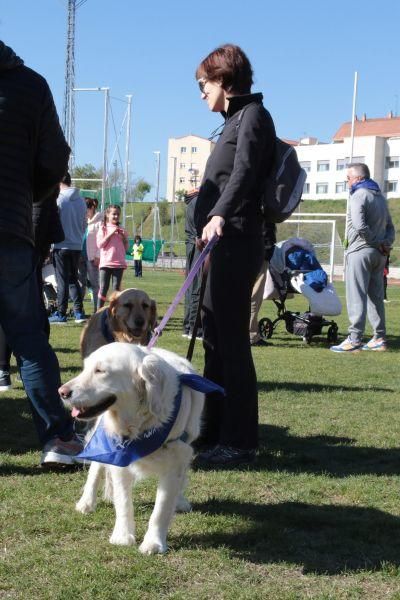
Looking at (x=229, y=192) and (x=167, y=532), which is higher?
(x=229, y=192)

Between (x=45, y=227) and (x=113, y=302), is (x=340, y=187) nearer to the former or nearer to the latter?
(x=113, y=302)

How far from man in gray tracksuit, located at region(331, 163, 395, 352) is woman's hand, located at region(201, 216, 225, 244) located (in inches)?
→ 224

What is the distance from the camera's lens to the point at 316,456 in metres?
4.86

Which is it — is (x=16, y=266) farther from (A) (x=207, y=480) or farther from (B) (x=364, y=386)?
(B) (x=364, y=386)

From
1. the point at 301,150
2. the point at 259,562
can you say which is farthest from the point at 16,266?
the point at 301,150

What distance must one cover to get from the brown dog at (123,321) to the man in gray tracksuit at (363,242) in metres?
3.96

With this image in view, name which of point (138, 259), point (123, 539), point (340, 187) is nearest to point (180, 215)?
point (340, 187)

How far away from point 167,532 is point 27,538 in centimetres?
59

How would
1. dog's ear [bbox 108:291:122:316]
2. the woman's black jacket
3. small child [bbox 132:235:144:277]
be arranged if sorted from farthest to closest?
small child [bbox 132:235:144:277]
dog's ear [bbox 108:291:122:316]
the woman's black jacket

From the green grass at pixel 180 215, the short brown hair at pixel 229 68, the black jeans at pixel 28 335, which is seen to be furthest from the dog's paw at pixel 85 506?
the green grass at pixel 180 215

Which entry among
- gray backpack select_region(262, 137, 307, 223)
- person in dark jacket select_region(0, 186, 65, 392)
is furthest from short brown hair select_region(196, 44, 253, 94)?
person in dark jacket select_region(0, 186, 65, 392)

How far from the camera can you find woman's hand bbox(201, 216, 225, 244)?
13.7 feet

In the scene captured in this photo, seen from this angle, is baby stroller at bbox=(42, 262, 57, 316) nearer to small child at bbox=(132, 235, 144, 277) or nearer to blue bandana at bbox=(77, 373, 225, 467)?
blue bandana at bbox=(77, 373, 225, 467)

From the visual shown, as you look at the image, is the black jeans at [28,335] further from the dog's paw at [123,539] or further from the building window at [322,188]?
the building window at [322,188]
